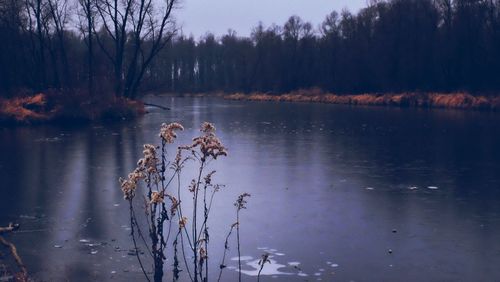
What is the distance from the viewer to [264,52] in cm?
8981

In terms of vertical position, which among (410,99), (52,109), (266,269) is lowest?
(266,269)

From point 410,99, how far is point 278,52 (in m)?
37.7

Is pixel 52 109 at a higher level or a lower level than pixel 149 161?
lower

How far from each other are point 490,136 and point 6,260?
1872 centimetres

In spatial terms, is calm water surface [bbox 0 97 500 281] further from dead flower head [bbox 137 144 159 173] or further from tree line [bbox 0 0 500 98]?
tree line [bbox 0 0 500 98]

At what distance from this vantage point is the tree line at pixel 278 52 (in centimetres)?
4019

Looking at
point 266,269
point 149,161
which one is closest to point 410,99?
point 266,269

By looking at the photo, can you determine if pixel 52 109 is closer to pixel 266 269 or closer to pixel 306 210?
pixel 306 210

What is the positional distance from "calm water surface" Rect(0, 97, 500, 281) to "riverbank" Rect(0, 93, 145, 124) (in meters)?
10.1

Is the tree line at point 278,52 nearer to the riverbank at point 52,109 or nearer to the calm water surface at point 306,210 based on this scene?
the riverbank at point 52,109

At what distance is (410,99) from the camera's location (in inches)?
1984

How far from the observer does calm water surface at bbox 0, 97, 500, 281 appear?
264 inches

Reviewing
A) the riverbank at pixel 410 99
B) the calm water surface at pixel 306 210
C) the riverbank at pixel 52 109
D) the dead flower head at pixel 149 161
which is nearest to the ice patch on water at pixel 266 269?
the calm water surface at pixel 306 210

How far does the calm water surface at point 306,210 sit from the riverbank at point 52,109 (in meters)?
10.1
